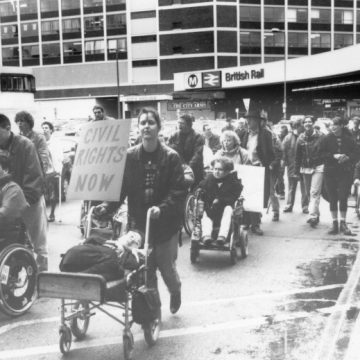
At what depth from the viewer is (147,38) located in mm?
73125

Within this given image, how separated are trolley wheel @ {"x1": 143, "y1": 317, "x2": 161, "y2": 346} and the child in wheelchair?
1.86 m

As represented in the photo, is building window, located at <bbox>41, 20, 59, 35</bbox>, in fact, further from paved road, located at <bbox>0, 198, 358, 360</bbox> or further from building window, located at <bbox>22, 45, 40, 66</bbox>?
paved road, located at <bbox>0, 198, 358, 360</bbox>

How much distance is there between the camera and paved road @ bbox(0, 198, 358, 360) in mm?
5340

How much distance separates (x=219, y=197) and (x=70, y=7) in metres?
69.6

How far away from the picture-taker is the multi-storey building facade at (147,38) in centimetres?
6931

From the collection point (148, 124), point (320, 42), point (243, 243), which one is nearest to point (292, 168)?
point (243, 243)

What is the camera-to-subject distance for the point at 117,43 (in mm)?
74500

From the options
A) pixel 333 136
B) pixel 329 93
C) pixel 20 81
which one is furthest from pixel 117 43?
pixel 333 136

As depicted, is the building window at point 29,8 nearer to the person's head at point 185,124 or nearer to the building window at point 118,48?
the building window at point 118,48

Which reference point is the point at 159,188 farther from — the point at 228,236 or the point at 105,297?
the point at 228,236

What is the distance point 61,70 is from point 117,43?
7.67m

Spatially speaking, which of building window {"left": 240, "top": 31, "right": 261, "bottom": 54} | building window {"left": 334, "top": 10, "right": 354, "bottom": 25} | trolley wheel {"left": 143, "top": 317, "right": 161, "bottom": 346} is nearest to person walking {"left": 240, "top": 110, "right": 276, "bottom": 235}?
trolley wheel {"left": 143, "top": 317, "right": 161, "bottom": 346}

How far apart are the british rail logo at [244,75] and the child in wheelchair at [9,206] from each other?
4747 cm

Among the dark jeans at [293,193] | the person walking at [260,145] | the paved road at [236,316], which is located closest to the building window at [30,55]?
the dark jeans at [293,193]
